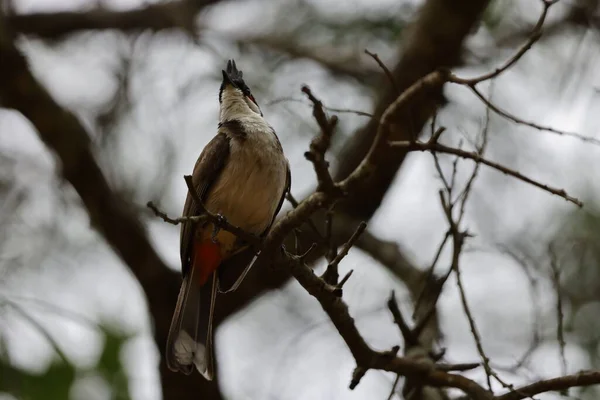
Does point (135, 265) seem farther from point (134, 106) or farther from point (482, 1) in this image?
point (482, 1)

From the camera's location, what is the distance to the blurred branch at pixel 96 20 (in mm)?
6344

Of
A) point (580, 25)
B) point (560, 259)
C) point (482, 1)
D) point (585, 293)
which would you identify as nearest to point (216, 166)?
point (560, 259)

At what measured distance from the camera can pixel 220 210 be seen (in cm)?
382

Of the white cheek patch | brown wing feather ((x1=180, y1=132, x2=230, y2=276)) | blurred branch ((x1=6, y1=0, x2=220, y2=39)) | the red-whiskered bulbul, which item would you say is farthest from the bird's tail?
blurred branch ((x1=6, y1=0, x2=220, y2=39))

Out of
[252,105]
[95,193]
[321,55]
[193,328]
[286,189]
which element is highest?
[321,55]

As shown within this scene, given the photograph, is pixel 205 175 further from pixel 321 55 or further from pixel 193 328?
pixel 321 55

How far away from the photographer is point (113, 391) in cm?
403

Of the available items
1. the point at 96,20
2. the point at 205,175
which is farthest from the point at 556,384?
the point at 96,20

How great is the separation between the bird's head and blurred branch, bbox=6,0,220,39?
62.7 inches

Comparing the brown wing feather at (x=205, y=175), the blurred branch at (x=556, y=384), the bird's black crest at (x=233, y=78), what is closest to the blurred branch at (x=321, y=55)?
the bird's black crest at (x=233, y=78)

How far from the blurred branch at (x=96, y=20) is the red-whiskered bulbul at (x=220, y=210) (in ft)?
8.56

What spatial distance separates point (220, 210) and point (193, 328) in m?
→ 0.55

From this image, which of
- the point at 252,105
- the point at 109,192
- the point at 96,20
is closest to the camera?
the point at 252,105

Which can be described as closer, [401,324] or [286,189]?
[401,324]
